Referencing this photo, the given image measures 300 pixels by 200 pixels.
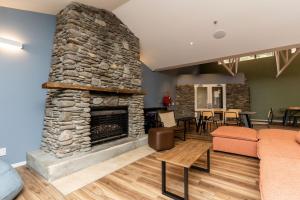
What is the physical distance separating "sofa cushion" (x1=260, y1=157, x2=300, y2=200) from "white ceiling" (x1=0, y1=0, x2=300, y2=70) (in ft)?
9.33

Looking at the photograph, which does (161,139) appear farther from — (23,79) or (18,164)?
(23,79)

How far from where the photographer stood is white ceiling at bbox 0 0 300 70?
319 cm

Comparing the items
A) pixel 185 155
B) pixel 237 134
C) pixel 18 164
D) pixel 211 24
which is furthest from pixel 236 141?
pixel 18 164

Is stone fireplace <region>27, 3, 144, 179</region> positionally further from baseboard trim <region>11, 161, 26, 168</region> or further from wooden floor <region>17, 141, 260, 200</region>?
wooden floor <region>17, 141, 260, 200</region>

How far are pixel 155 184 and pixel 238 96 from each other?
6.97m

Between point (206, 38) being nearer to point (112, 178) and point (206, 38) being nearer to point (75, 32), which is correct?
point (75, 32)

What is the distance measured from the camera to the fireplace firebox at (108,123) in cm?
359

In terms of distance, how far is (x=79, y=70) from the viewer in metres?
3.14

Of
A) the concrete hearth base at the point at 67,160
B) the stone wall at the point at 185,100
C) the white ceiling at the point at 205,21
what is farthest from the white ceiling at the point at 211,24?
the stone wall at the point at 185,100

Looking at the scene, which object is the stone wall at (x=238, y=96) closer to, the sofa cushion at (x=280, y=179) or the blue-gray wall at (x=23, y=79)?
the sofa cushion at (x=280, y=179)

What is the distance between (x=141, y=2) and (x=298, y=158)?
3863mm

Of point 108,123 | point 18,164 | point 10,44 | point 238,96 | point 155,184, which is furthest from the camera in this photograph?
point 238,96

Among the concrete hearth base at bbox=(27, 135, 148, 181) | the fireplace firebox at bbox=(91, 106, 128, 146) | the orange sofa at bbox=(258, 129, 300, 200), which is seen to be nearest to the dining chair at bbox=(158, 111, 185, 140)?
the fireplace firebox at bbox=(91, 106, 128, 146)

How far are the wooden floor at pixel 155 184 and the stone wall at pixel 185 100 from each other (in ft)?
17.2
